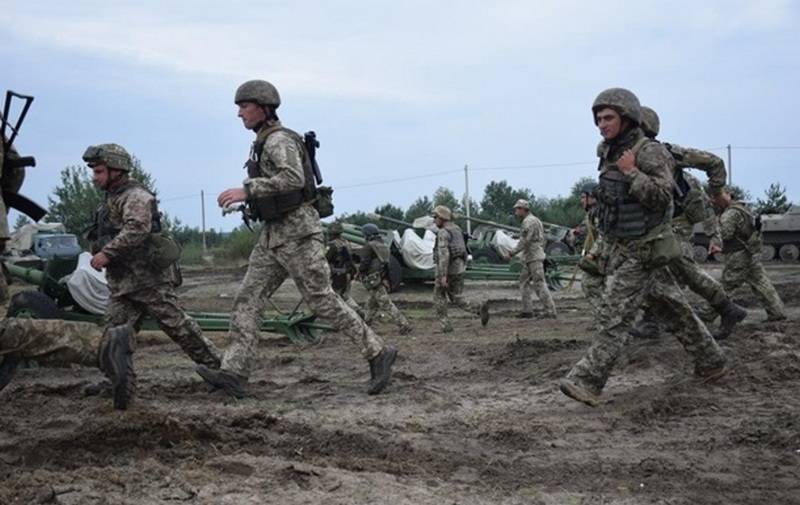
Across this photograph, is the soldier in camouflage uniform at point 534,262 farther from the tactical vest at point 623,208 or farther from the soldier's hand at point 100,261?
the soldier's hand at point 100,261

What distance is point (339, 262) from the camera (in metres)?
14.1

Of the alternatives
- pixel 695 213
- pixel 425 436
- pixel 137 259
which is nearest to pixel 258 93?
pixel 137 259

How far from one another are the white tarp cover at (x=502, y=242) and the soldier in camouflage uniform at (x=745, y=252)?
50.9 ft

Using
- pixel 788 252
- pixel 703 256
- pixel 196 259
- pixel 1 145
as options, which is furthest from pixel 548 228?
pixel 1 145

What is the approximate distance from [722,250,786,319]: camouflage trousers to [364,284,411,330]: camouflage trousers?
4.13m

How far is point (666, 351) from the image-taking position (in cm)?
848

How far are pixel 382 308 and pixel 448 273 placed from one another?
121 centimetres

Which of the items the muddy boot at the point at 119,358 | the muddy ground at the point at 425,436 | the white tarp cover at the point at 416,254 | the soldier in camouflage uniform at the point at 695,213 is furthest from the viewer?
the white tarp cover at the point at 416,254

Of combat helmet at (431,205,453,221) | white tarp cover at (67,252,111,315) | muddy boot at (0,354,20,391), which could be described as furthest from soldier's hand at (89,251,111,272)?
combat helmet at (431,205,453,221)

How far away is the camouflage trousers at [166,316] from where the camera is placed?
774cm

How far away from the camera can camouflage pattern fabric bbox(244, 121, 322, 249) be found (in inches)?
280

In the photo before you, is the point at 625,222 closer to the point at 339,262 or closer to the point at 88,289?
the point at 88,289

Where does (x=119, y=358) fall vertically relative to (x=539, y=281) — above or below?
above

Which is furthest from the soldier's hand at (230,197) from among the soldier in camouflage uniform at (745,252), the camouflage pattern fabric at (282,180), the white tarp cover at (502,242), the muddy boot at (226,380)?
the white tarp cover at (502,242)
